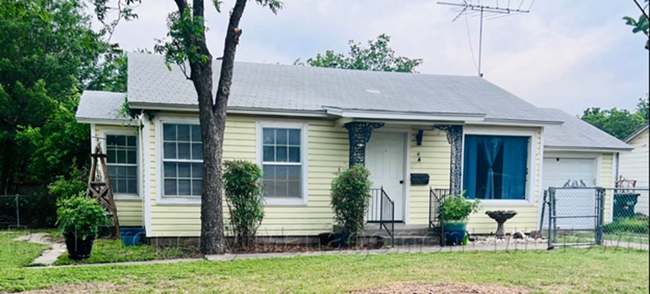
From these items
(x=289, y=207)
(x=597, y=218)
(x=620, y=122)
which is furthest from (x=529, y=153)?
(x=620, y=122)

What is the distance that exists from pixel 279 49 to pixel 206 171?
51.7 feet

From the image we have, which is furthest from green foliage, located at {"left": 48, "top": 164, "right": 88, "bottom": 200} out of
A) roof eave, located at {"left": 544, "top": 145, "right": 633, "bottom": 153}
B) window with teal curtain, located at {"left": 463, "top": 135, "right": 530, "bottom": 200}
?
roof eave, located at {"left": 544, "top": 145, "right": 633, "bottom": 153}

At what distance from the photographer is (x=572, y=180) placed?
1129 centimetres

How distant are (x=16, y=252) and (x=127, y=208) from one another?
2801 mm

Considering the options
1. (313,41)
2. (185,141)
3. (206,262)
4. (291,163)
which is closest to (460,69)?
(313,41)

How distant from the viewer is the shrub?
7.61 meters

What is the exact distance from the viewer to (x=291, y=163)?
864 centimetres

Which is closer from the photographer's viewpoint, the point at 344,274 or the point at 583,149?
the point at 344,274

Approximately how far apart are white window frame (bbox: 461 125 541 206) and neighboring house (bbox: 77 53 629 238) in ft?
0.08

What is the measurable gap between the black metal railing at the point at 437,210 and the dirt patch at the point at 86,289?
573cm

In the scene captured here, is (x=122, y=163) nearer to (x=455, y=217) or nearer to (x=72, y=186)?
(x=72, y=186)

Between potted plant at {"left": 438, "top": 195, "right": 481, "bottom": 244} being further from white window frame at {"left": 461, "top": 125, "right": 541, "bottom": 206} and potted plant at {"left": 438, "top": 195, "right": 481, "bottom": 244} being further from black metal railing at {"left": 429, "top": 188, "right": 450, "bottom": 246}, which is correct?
white window frame at {"left": 461, "top": 125, "right": 541, "bottom": 206}

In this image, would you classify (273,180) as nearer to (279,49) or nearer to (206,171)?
(206,171)

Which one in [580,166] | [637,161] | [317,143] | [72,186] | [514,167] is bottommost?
[72,186]
